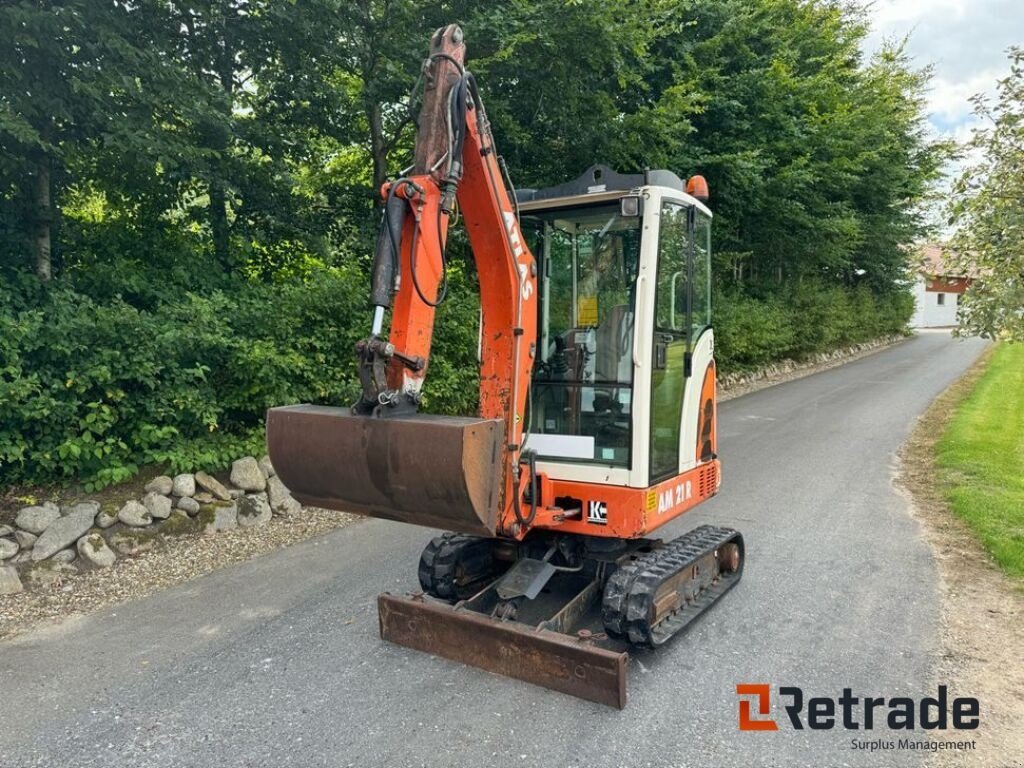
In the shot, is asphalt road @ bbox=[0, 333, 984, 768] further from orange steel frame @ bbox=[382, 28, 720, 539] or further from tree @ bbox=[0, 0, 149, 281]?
tree @ bbox=[0, 0, 149, 281]

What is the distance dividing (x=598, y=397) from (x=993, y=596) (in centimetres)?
300

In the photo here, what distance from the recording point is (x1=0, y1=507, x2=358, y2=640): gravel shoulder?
14.8 ft

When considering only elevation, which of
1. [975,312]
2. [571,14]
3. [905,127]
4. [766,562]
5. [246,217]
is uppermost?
[905,127]

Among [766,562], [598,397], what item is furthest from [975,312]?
[598,397]

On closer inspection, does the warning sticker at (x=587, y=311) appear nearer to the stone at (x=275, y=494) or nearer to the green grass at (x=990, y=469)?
the stone at (x=275, y=494)

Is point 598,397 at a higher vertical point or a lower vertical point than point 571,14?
lower

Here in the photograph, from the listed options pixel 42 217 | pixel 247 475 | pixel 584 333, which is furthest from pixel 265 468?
pixel 584 333

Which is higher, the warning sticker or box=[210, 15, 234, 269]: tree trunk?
box=[210, 15, 234, 269]: tree trunk

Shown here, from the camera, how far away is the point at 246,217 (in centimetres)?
794

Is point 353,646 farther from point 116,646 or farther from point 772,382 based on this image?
point 772,382

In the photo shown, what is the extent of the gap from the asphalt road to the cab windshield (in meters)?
1.29

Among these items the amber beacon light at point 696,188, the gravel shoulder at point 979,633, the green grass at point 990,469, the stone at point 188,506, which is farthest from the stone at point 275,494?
the green grass at point 990,469

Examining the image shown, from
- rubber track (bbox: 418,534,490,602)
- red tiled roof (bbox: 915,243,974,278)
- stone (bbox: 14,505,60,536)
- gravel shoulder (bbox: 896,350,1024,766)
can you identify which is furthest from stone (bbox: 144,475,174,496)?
red tiled roof (bbox: 915,243,974,278)

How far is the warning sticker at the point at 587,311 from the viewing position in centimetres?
446
